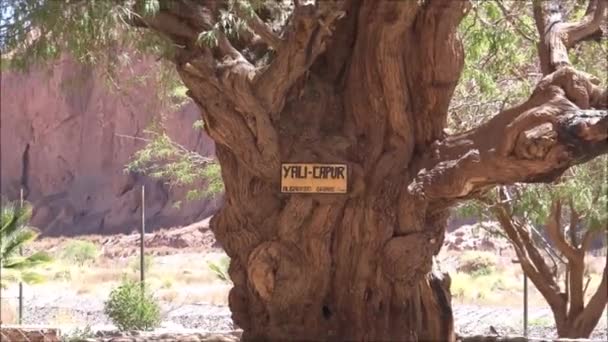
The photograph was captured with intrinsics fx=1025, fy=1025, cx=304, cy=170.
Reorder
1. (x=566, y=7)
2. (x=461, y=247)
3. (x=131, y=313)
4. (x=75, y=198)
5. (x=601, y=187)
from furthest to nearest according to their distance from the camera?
(x=75, y=198), (x=461, y=247), (x=131, y=313), (x=601, y=187), (x=566, y=7)

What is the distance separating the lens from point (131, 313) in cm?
1645

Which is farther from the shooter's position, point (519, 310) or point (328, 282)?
point (519, 310)

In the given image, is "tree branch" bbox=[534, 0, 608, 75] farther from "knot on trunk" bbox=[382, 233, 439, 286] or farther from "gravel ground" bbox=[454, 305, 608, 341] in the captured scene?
"gravel ground" bbox=[454, 305, 608, 341]

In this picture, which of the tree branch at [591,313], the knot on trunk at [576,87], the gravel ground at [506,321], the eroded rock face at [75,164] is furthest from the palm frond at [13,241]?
the eroded rock face at [75,164]

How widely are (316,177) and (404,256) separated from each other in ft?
3.08

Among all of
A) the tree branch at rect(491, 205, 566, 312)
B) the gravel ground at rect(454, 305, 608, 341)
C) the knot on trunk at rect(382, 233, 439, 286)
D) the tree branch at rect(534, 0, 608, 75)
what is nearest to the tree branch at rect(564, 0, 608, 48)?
the tree branch at rect(534, 0, 608, 75)

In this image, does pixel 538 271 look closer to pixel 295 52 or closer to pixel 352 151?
pixel 352 151

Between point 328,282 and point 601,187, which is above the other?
point 601,187

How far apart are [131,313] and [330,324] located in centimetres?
862

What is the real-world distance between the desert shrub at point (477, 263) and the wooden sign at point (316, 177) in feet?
91.4

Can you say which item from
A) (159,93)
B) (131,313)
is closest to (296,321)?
(159,93)

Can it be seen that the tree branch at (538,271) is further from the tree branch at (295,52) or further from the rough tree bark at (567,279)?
the tree branch at (295,52)

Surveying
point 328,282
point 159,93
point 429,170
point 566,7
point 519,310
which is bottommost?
point 519,310

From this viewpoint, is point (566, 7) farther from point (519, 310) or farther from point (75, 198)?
point (75, 198)
